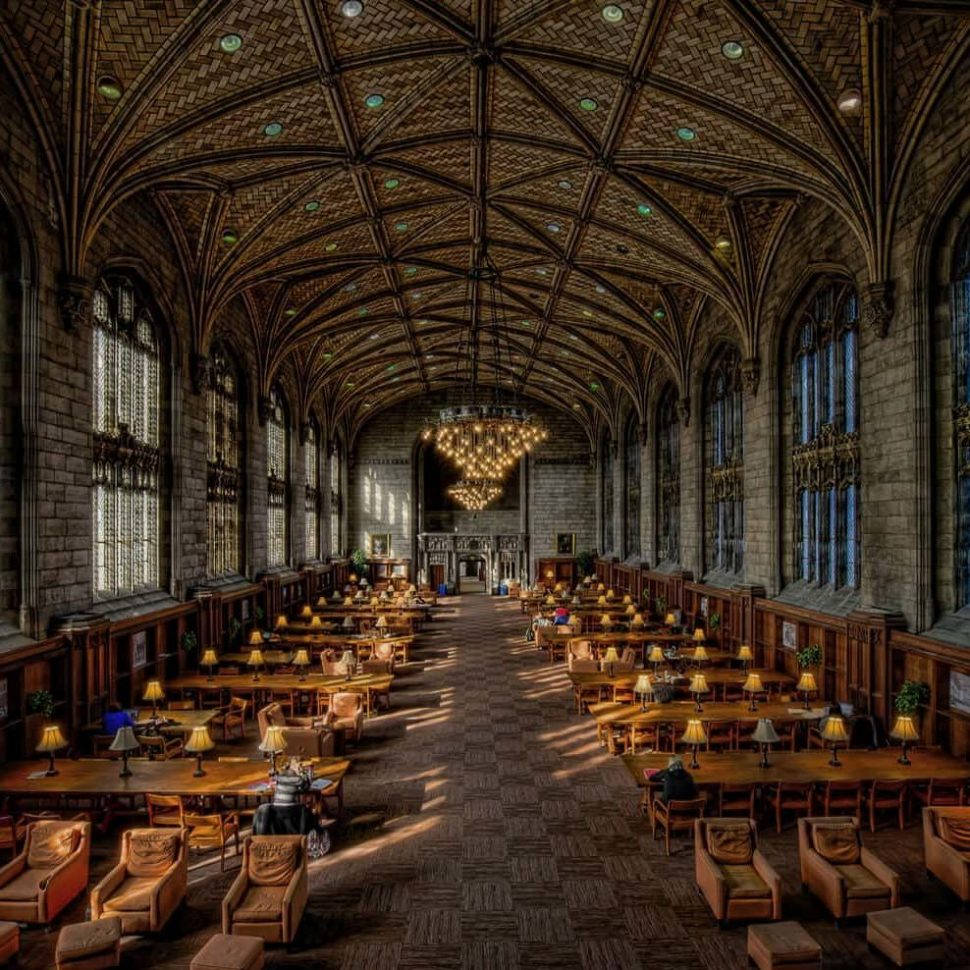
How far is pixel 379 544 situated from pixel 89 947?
33.8m

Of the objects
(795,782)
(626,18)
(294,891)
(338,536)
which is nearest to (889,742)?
(795,782)

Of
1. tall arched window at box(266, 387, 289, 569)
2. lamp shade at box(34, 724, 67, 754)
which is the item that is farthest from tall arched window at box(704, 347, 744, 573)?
lamp shade at box(34, 724, 67, 754)

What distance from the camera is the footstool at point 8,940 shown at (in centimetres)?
620

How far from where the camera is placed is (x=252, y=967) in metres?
5.91

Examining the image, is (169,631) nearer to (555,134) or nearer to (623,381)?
(555,134)

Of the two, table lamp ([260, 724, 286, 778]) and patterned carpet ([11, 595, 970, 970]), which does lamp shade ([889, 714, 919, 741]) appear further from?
table lamp ([260, 724, 286, 778])

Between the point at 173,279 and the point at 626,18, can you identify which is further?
the point at 173,279

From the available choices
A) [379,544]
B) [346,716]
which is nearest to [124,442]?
[346,716]

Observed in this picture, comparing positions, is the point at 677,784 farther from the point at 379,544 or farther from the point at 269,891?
the point at 379,544

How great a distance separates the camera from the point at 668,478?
2670cm

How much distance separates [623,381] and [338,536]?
17078mm

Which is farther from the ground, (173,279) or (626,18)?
(626,18)

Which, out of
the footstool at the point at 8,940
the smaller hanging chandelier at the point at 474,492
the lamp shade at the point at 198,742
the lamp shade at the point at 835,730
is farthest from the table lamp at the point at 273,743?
the smaller hanging chandelier at the point at 474,492

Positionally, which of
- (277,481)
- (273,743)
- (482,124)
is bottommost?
(273,743)
